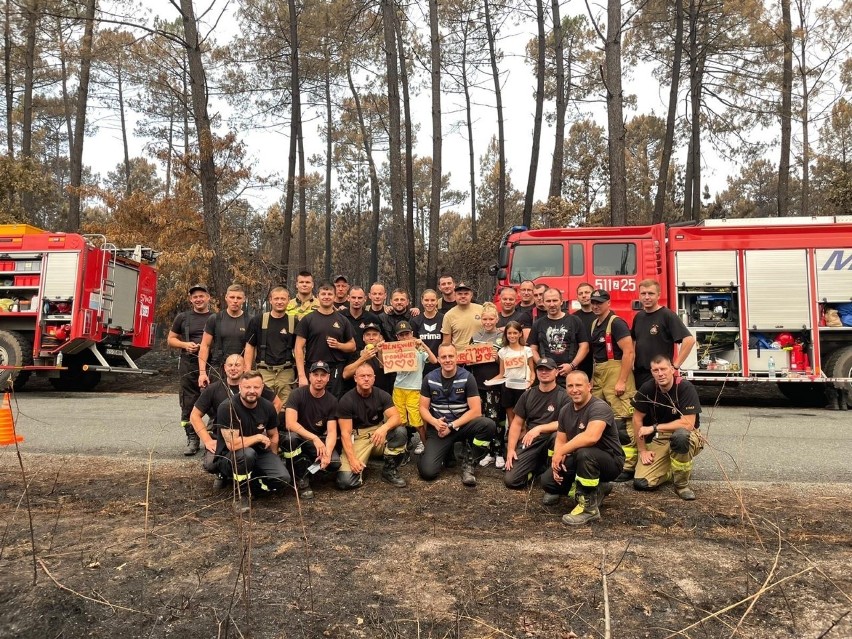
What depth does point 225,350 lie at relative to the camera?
5945mm

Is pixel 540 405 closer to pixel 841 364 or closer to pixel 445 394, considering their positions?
pixel 445 394

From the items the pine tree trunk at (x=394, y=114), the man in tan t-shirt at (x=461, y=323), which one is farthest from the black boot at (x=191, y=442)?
the pine tree trunk at (x=394, y=114)

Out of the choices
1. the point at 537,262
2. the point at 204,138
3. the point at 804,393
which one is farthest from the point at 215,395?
the point at 804,393

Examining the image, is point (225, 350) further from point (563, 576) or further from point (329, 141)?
point (329, 141)

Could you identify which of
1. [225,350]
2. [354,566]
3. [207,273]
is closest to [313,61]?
[207,273]

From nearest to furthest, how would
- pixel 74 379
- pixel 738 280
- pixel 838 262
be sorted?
pixel 838 262, pixel 738 280, pixel 74 379

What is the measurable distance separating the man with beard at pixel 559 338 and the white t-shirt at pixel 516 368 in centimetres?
15

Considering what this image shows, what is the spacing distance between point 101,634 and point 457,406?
134 inches

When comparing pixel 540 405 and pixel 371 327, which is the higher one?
pixel 371 327

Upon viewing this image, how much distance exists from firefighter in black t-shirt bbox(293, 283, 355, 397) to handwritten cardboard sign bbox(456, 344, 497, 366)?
1.14 metres

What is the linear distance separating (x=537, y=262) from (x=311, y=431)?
610 centimetres

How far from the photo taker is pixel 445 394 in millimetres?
5457

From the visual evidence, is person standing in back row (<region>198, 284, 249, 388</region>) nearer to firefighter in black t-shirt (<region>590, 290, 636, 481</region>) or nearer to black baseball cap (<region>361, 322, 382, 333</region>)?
black baseball cap (<region>361, 322, 382, 333</region>)

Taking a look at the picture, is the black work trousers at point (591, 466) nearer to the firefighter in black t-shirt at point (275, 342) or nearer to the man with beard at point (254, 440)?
the man with beard at point (254, 440)
